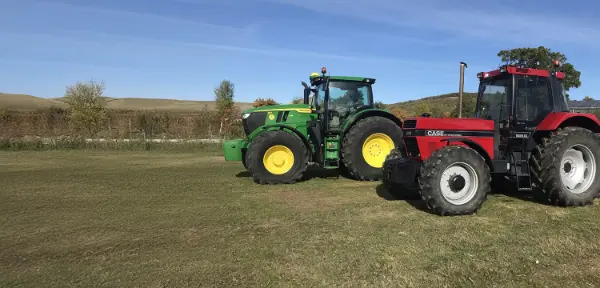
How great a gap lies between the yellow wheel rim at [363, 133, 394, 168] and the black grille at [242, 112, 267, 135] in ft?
7.82

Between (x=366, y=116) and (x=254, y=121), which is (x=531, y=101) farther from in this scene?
(x=254, y=121)

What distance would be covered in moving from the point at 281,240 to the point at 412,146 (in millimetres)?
2714

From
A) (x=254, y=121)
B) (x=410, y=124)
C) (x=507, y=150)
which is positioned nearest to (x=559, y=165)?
(x=507, y=150)

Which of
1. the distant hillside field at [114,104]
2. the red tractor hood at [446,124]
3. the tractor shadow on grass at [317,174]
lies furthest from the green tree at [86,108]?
the distant hillside field at [114,104]

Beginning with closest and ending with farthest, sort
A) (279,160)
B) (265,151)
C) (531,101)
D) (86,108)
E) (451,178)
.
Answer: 1. (451,178)
2. (531,101)
3. (265,151)
4. (279,160)
5. (86,108)

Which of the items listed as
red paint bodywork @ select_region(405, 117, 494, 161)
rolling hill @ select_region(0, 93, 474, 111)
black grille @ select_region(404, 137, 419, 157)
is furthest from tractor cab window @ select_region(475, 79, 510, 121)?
rolling hill @ select_region(0, 93, 474, 111)

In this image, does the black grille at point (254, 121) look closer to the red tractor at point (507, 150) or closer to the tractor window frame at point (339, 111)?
the tractor window frame at point (339, 111)

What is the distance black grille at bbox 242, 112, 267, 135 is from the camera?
9188mm

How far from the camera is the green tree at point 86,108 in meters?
23.3

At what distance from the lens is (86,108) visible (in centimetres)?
2366

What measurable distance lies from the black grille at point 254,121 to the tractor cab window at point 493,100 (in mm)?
4519

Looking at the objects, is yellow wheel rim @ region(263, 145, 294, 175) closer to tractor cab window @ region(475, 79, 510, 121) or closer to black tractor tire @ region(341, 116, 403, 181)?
black tractor tire @ region(341, 116, 403, 181)

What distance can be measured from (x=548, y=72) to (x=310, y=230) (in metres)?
A: 4.61

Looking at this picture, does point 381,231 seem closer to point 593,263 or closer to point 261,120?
point 593,263
